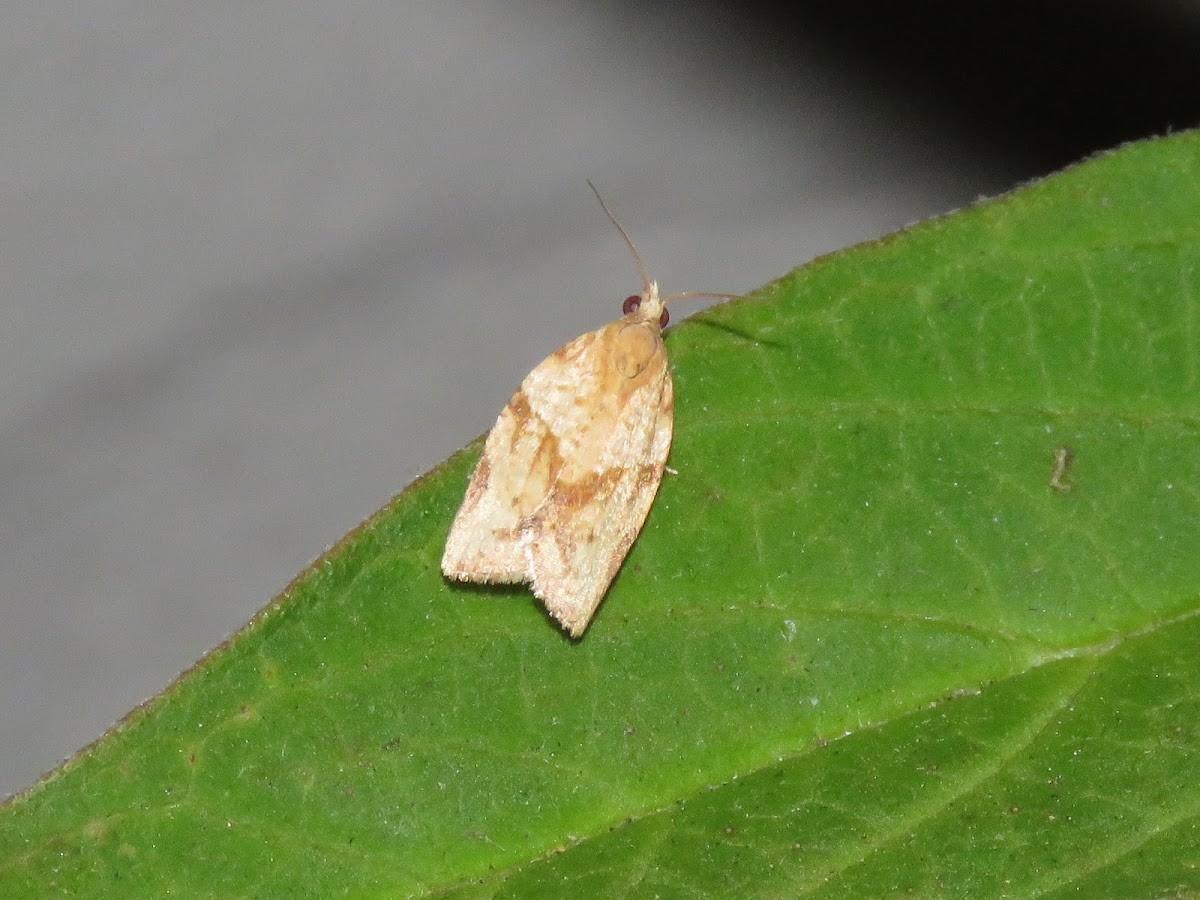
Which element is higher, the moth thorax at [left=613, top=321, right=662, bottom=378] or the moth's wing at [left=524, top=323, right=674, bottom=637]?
the moth thorax at [left=613, top=321, right=662, bottom=378]

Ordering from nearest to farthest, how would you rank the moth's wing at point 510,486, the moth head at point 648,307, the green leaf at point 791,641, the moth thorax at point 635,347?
1. the green leaf at point 791,641
2. the moth's wing at point 510,486
3. the moth thorax at point 635,347
4. the moth head at point 648,307

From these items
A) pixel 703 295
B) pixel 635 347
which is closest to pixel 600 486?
pixel 635 347

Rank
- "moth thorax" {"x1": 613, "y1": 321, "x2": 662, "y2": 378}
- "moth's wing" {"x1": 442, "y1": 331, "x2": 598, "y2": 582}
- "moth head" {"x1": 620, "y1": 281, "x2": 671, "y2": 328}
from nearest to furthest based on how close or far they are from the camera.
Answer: "moth's wing" {"x1": 442, "y1": 331, "x2": 598, "y2": 582} → "moth thorax" {"x1": 613, "y1": 321, "x2": 662, "y2": 378} → "moth head" {"x1": 620, "y1": 281, "x2": 671, "y2": 328}

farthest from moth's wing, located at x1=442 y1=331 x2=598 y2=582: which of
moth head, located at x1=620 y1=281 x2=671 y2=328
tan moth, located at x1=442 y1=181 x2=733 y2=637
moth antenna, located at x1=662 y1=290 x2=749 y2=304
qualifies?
moth antenna, located at x1=662 y1=290 x2=749 y2=304

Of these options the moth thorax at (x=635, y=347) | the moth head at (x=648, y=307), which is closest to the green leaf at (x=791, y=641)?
the moth thorax at (x=635, y=347)

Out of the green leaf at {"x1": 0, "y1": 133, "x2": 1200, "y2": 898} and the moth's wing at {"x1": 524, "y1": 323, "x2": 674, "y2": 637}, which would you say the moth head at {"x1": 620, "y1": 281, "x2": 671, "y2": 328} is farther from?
the green leaf at {"x1": 0, "y1": 133, "x2": 1200, "y2": 898}

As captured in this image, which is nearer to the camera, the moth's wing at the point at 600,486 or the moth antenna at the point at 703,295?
the moth antenna at the point at 703,295

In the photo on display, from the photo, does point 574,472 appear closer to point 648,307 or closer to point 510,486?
point 510,486

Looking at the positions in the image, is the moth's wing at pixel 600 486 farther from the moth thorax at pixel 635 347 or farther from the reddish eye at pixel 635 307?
the reddish eye at pixel 635 307
